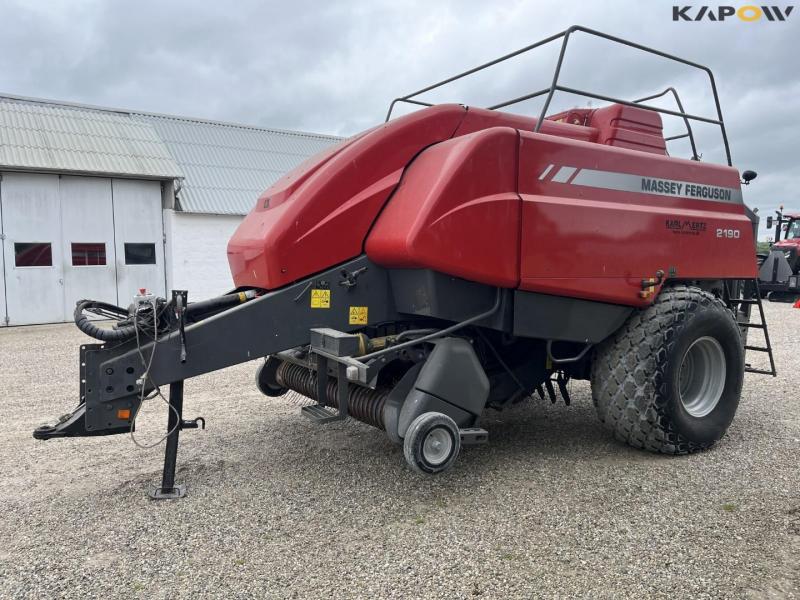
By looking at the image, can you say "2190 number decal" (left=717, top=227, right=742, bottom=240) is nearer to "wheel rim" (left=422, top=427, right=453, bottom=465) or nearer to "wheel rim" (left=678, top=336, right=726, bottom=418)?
"wheel rim" (left=678, top=336, right=726, bottom=418)

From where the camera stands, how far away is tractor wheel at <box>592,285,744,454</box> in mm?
4055

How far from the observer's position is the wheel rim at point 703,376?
14.8ft

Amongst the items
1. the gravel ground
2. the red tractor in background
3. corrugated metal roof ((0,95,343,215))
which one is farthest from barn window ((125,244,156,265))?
the red tractor in background

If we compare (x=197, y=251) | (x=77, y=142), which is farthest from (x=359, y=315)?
(x=77, y=142)

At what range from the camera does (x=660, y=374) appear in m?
4.05

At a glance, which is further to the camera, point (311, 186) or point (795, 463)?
point (795, 463)

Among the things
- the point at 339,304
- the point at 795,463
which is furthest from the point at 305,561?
the point at 795,463

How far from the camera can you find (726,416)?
448cm

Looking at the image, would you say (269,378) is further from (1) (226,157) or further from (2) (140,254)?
(1) (226,157)

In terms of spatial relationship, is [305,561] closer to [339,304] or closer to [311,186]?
[339,304]

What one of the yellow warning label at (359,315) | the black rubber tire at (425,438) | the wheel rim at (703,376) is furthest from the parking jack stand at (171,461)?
the wheel rim at (703,376)

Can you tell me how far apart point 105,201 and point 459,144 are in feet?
38.9

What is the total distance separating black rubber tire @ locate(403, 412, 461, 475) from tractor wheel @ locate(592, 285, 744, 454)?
1.30 meters

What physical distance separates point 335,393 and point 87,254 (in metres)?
11.2
